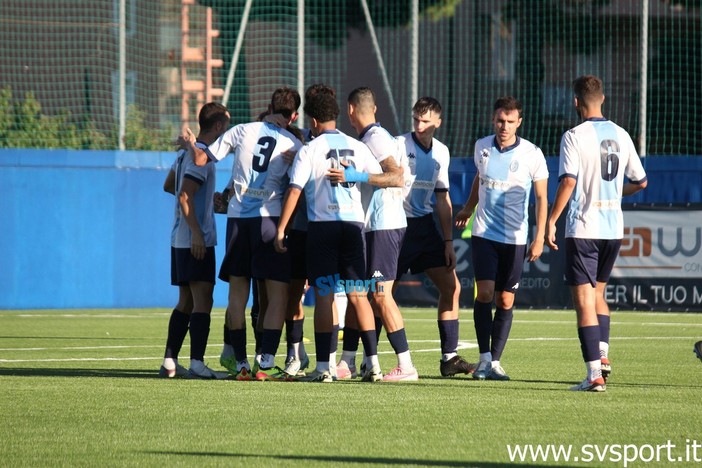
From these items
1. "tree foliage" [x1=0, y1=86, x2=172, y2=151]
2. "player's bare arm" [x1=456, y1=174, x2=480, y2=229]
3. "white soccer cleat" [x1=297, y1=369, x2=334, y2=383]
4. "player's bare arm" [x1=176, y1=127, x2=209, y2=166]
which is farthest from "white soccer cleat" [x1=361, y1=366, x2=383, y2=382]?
"tree foliage" [x1=0, y1=86, x2=172, y2=151]

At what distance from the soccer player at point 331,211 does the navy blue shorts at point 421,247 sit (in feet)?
3.48

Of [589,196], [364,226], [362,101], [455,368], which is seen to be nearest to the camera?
[589,196]

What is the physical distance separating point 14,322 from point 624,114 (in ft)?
39.0

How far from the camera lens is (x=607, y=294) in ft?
64.9

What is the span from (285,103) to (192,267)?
1493 millimetres

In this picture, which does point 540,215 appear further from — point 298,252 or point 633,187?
point 298,252

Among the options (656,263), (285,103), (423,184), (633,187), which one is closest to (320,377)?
(423,184)

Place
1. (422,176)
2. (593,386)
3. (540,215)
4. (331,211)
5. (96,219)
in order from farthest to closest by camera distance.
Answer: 1. (96,219)
2. (422,176)
3. (540,215)
4. (331,211)
5. (593,386)

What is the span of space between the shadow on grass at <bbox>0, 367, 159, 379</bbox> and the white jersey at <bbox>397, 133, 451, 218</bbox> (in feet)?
8.39

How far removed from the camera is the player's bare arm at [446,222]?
10.4 m

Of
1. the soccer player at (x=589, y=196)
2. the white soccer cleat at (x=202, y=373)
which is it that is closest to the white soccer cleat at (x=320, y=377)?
the white soccer cleat at (x=202, y=373)

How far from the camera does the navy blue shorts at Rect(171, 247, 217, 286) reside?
9883 millimetres

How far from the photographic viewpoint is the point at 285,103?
991 cm

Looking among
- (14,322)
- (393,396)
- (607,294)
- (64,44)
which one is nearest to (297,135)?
(393,396)
